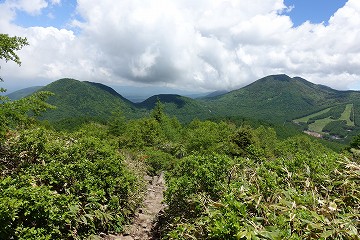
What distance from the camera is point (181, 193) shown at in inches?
336

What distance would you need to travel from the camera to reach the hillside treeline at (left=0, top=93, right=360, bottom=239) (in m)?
5.07

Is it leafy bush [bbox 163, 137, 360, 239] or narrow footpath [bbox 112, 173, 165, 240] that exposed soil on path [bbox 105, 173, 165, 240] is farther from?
leafy bush [bbox 163, 137, 360, 239]

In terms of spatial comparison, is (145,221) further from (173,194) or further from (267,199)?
(267,199)

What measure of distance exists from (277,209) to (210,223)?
4.52ft

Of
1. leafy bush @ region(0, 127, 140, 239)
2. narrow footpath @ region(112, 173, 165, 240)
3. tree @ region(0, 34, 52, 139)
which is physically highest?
tree @ region(0, 34, 52, 139)

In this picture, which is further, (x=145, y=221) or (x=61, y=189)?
(x=145, y=221)

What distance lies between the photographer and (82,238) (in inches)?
289

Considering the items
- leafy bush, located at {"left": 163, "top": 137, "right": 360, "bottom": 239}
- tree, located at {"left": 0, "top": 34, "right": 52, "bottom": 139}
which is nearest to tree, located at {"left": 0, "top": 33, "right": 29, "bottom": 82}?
tree, located at {"left": 0, "top": 34, "right": 52, "bottom": 139}

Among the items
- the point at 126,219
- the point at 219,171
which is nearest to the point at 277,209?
the point at 219,171

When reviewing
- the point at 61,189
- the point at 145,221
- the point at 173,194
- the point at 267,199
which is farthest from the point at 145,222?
the point at 267,199

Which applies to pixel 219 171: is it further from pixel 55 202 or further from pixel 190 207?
pixel 55 202

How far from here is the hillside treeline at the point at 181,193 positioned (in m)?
5.07

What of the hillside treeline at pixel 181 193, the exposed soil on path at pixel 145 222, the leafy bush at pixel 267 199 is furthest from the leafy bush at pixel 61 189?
the leafy bush at pixel 267 199

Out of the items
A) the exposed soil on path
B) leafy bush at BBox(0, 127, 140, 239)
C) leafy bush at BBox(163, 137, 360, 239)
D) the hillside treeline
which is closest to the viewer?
leafy bush at BBox(163, 137, 360, 239)
